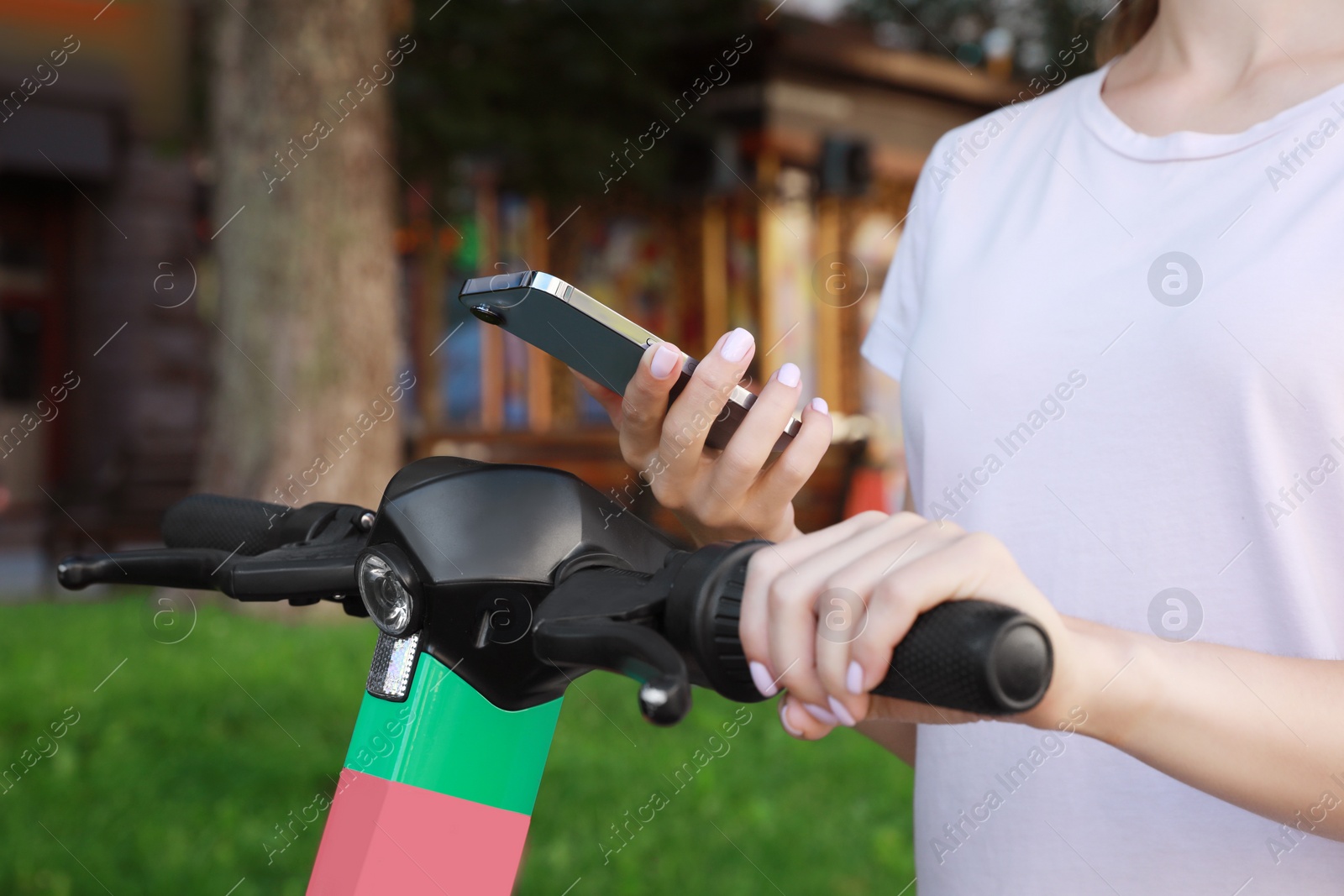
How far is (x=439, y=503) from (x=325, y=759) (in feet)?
10.7

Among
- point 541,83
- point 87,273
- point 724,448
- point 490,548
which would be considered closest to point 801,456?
point 724,448

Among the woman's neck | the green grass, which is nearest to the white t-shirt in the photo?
the woman's neck

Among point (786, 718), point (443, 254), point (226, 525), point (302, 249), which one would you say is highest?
point (786, 718)

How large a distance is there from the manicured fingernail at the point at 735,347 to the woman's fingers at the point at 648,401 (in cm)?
4

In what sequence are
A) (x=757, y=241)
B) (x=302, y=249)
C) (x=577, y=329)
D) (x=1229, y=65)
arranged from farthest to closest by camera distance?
(x=757, y=241), (x=302, y=249), (x=1229, y=65), (x=577, y=329)

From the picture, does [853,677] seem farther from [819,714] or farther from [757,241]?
[757,241]

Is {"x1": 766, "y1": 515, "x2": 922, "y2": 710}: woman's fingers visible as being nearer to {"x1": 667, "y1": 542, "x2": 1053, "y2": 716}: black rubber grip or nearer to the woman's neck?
{"x1": 667, "y1": 542, "x2": 1053, "y2": 716}: black rubber grip

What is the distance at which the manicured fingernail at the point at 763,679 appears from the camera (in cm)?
69

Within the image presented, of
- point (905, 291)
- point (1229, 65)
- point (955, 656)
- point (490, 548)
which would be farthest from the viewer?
point (905, 291)

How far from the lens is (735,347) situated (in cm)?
100

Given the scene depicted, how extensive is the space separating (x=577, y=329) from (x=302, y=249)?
5.30 m

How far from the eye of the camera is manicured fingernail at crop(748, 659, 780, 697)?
0.69 m

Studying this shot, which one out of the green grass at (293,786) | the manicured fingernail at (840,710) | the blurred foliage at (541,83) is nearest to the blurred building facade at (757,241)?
the blurred foliage at (541,83)

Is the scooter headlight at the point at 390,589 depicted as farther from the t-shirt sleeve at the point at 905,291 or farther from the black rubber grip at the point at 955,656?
the t-shirt sleeve at the point at 905,291
